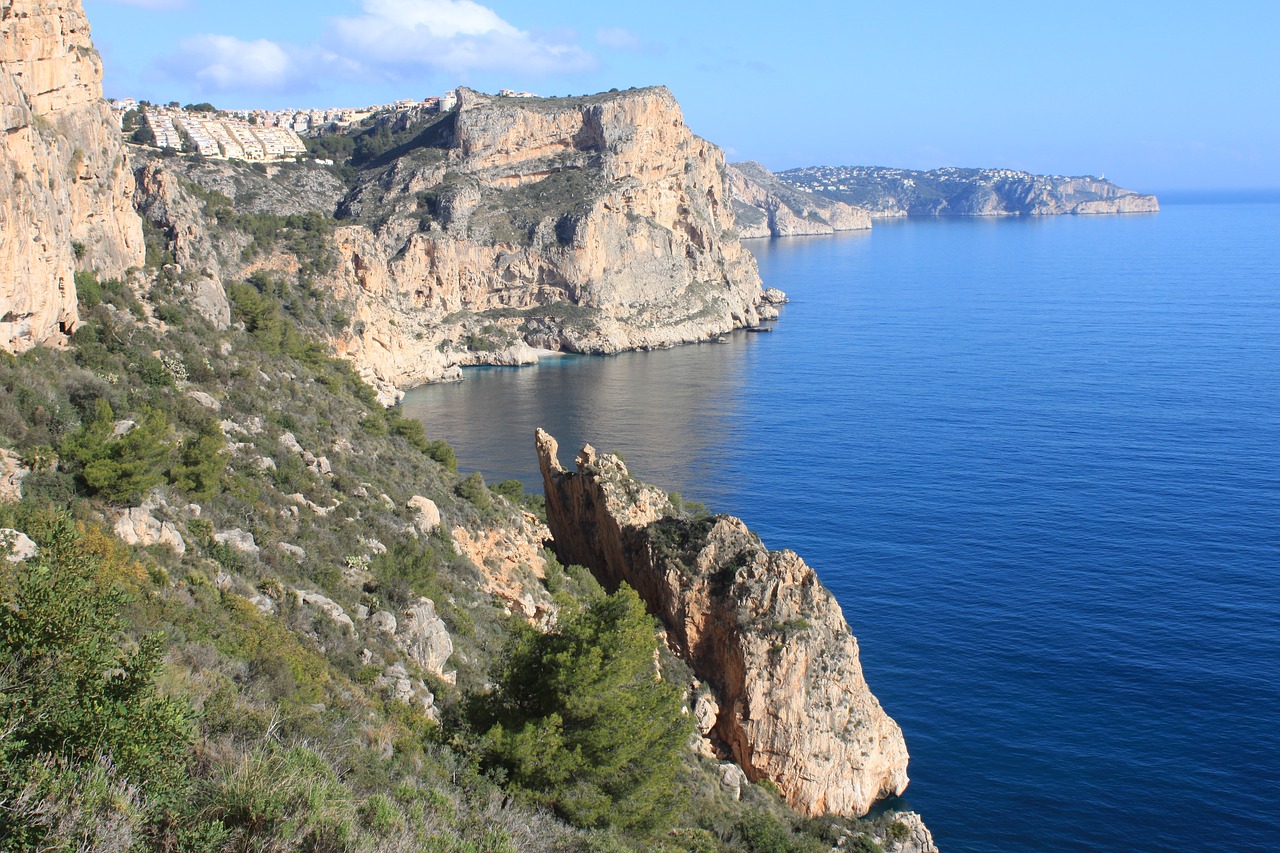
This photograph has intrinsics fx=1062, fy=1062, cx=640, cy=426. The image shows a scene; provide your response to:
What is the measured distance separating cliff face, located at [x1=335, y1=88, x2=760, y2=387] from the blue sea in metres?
5.01

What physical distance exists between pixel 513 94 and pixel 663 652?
108589mm

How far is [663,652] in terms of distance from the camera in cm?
2428

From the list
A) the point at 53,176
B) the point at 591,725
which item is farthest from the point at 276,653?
the point at 53,176

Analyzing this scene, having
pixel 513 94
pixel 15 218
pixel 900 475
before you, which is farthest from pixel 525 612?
pixel 513 94

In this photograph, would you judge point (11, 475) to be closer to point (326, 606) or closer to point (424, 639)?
point (326, 606)

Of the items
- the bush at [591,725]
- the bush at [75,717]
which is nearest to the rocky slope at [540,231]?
the bush at [591,725]

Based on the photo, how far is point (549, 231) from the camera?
9919 centimetres

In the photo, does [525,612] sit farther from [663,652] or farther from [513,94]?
[513,94]

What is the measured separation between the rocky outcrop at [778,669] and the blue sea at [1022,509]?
2461 mm

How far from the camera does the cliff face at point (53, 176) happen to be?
23594mm

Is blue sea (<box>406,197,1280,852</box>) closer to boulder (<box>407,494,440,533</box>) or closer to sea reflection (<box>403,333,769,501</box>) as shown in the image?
sea reflection (<box>403,333,769,501</box>)

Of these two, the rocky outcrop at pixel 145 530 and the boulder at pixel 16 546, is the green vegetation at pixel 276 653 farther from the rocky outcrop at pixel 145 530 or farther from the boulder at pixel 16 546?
the boulder at pixel 16 546

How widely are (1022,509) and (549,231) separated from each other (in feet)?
208

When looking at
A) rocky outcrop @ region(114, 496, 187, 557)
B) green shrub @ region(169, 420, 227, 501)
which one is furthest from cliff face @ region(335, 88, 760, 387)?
rocky outcrop @ region(114, 496, 187, 557)
